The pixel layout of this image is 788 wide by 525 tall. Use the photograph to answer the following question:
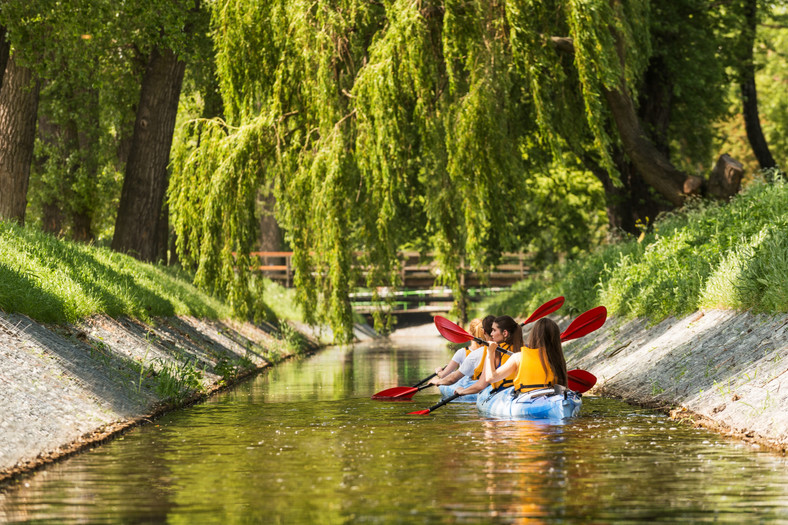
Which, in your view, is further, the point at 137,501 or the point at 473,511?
the point at 137,501

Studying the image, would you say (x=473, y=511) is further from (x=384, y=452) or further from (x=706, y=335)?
(x=706, y=335)

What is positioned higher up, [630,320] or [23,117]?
[23,117]

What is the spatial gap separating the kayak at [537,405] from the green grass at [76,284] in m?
5.34

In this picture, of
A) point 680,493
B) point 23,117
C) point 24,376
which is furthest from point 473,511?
point 23,117

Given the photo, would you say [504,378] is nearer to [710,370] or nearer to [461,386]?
[461,386]

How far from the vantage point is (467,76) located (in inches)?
638

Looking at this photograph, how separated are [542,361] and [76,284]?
677cm

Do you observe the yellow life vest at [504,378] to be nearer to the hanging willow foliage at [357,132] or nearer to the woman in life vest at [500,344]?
the woman in life vest at [500,344]

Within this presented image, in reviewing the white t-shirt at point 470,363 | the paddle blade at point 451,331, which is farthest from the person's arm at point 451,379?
the paddle blade at point 451,331

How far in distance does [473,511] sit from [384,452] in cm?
267

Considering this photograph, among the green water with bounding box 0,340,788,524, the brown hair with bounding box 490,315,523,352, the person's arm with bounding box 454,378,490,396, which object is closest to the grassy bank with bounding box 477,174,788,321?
the green water with bounding box 0,340,788,524

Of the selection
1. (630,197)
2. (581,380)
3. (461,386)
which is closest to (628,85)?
(461,386)

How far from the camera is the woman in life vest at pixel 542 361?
37.6ft

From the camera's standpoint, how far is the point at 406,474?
7.80m
